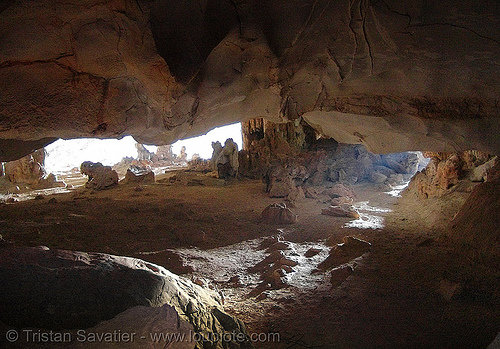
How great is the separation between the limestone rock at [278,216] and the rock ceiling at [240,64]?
2206 millimetres

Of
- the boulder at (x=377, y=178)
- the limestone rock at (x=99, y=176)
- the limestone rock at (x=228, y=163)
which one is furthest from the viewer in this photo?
the limestone rock at (x=228, y=163)

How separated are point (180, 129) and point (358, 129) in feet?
8.04

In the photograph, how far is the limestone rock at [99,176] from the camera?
26.6ft

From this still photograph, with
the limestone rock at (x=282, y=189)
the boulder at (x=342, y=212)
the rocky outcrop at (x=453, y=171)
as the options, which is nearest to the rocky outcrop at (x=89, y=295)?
the boulder at (x=342, y=212)

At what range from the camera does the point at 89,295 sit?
4.64 feet

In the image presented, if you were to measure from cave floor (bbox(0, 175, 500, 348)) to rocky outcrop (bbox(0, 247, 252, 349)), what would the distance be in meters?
0.67

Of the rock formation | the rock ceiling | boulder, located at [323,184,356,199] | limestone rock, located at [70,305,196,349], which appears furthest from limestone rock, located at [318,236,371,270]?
the rock formation

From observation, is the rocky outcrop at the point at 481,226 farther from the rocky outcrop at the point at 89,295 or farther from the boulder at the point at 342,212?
the rocky outcrop at the point at 89,295

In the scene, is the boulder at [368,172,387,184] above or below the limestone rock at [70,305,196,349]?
below

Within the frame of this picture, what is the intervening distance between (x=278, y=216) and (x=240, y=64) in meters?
3.00

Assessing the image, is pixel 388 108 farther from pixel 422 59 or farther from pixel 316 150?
pixel 316 150

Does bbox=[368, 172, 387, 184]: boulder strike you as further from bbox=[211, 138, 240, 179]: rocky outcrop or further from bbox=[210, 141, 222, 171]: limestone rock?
bbox=[210, 141, 222, 171]: limestone rock

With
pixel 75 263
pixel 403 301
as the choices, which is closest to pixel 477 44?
pixel 403 301

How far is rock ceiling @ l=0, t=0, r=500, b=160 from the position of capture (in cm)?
200
